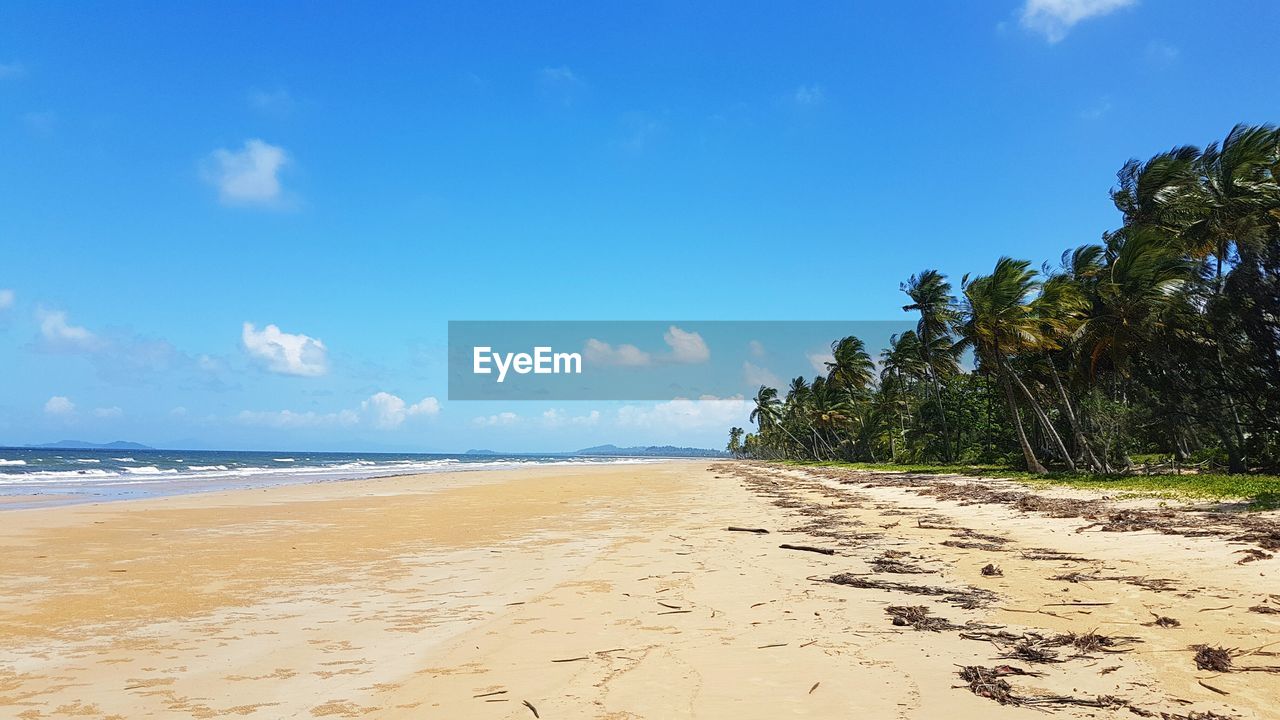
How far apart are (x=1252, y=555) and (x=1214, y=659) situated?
17.4 ft

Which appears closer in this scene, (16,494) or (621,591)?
(621,591)

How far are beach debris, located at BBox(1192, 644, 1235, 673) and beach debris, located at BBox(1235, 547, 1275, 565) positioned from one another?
4.46 meters

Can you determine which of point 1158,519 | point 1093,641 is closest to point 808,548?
point 1093,641

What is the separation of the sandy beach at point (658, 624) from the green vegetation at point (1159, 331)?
30.9ft

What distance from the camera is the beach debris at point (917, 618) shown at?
6168mm

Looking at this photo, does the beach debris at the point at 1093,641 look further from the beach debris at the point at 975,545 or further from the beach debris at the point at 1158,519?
the beach debris at the point at 975,545

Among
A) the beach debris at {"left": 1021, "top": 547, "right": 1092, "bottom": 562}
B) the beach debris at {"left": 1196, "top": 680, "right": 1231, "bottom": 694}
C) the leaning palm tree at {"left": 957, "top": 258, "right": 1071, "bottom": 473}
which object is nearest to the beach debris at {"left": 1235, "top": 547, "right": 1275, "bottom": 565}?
the beach debris at {"left": 1021, "top": 547, "right": 1092, "bottom": 562}

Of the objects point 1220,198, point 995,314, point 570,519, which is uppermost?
point 1220,198

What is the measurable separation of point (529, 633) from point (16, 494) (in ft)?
116

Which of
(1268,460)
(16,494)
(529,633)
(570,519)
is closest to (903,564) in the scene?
(529,633)

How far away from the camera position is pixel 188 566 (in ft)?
35.1

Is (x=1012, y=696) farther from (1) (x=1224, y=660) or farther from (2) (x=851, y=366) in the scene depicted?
(2) (x=851, y=366)

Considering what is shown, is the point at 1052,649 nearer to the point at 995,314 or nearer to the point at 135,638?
the point at 135,638

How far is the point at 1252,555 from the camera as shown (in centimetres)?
862
